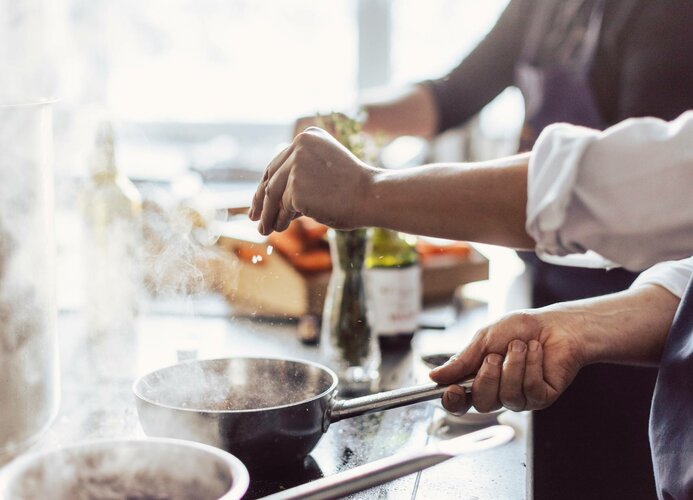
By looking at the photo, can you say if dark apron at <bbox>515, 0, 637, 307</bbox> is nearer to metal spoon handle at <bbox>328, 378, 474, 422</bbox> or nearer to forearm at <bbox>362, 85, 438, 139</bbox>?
forearm at <bbox>362, 85, 438, 139</bbox>

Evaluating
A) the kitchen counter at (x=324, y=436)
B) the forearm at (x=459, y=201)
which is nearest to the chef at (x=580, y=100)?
the kitchen counter at (x=324, y=436)

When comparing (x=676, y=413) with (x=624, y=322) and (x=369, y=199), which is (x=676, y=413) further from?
(x=369, y=199)

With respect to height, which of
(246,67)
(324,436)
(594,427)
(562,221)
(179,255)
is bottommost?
(594,427)

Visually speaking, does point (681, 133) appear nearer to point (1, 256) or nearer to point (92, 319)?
point (1, 256)

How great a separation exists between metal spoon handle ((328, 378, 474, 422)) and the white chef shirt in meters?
0.24

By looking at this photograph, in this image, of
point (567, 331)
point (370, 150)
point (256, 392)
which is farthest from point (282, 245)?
point (567, 331)

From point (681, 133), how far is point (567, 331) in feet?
1.21

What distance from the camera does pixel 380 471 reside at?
799 mm

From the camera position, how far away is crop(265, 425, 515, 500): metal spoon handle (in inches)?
29.1

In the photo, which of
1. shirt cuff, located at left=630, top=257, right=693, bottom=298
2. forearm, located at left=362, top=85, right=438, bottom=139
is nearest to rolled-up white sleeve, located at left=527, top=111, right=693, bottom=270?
shirt cuff, located at left=630, top=257, right=693, bottom=298

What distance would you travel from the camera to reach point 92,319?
1421mm

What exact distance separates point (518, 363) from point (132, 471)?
1.58ft

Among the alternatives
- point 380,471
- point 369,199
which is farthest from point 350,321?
point 380,471

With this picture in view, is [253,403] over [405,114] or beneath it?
beneath
